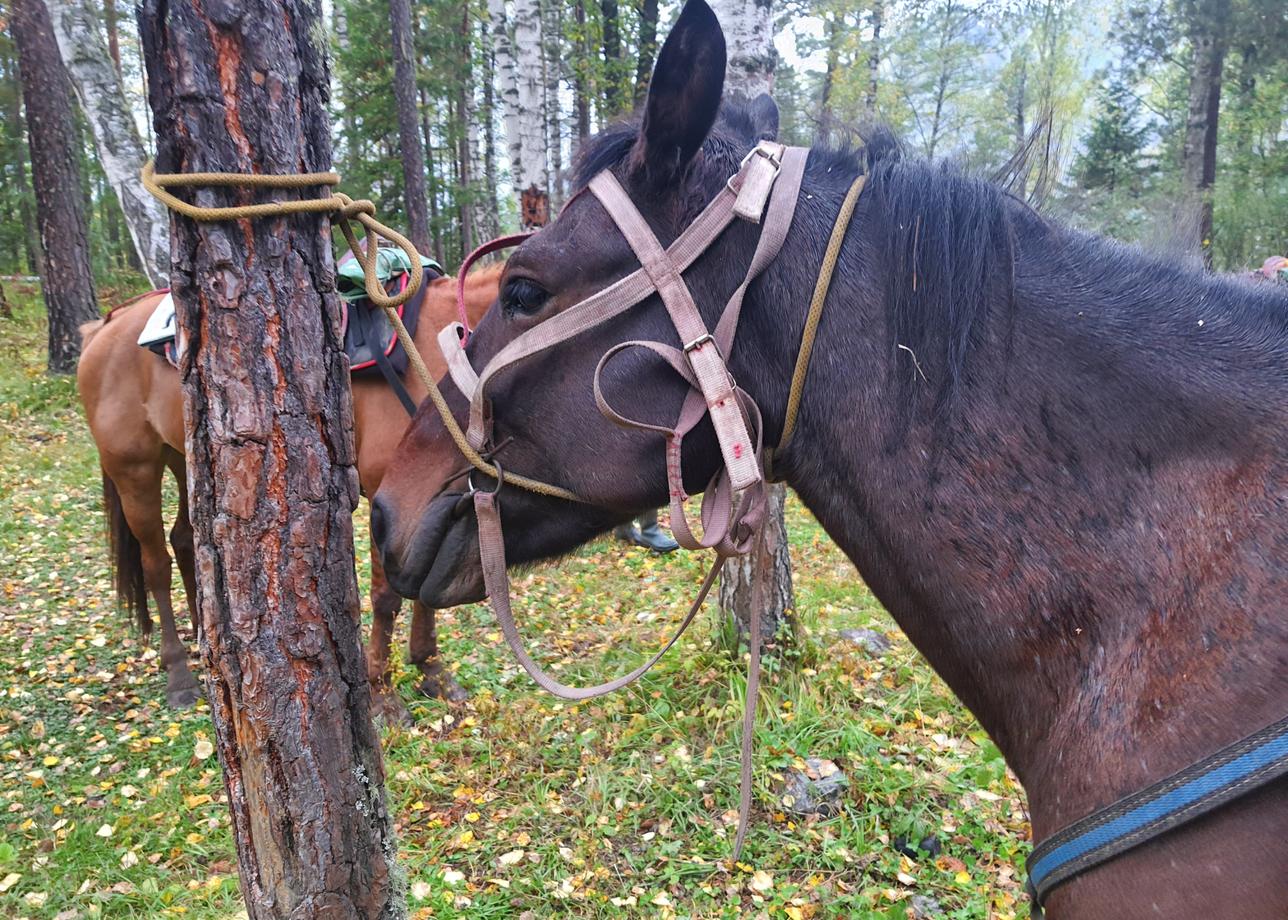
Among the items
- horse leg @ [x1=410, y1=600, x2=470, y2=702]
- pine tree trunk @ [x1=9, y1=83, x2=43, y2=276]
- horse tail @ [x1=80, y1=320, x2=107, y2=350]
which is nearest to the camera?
horse leg @ [x1=410, y1=600, x2=470, y2=702]

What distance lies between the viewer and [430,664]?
14.7 ft

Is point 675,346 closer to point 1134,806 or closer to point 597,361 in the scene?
point 597,361

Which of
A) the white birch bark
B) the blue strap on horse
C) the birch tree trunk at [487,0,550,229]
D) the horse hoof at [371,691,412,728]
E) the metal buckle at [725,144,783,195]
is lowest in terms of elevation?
the horse hoof at [371,691,412,728]

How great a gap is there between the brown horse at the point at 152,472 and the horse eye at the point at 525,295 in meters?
2.59

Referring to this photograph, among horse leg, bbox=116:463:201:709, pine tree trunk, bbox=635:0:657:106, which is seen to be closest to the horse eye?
horse leg, bbox=116:463:201:709

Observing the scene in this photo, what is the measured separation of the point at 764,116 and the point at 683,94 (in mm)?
419

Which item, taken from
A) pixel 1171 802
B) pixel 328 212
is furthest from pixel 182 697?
pixel 1171 802

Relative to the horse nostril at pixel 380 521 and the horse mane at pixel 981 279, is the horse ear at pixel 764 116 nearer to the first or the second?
the horse mane at pixel 981 279

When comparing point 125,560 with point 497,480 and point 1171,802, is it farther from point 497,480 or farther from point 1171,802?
point 1171,802

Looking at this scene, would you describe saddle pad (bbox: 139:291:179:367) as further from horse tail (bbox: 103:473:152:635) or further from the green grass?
the green grass

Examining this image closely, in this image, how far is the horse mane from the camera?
1367mm

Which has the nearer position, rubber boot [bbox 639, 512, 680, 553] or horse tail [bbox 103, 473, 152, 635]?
horse tail [bbox 103, 473, 152, 635]

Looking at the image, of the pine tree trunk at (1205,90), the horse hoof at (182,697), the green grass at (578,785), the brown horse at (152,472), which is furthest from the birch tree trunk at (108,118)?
the pine tree trunk at (1205,90)

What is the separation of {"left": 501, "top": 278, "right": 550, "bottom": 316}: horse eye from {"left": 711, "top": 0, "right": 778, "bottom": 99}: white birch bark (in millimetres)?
2860
